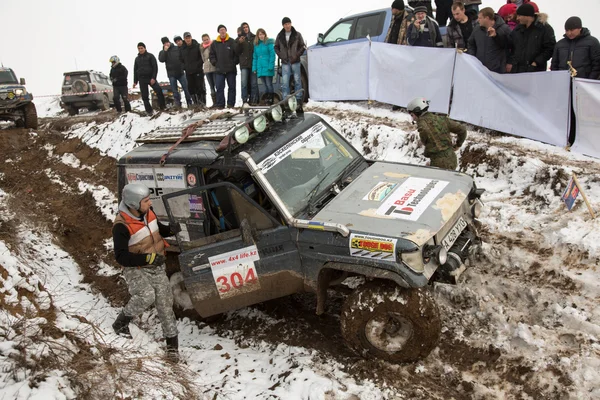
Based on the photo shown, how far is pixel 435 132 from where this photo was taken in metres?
5.94

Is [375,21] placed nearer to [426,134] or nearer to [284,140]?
[426,134]

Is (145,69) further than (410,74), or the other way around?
(145,69)

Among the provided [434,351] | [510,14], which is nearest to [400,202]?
[434,351]

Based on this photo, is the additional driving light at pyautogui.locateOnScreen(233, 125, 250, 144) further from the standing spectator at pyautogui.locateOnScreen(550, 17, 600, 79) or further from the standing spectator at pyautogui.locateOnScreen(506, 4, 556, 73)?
the standing spectator at pyautogui.locateOnScreen(506, 4, 556, 73)

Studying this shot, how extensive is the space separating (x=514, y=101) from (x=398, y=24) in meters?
3.29

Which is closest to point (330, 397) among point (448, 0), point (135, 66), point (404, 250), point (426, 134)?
point (404, 250)

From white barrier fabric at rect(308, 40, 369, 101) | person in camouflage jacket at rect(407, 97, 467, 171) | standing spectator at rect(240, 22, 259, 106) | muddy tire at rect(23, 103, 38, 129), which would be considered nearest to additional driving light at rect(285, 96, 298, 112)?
person in camouflage jacket at rect(407, 97, 467, 171)

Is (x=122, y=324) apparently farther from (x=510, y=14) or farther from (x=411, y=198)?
(x=510, y=14)

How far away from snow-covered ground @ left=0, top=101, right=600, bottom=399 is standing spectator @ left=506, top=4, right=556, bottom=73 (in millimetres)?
1944

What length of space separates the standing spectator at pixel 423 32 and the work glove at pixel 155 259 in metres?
6.93

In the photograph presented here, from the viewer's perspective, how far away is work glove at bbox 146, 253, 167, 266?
14.4 feet

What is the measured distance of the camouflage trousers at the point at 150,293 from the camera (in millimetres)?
4629

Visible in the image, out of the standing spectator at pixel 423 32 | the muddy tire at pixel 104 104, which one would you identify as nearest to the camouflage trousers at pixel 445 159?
the standing spectator at pixel 423 32

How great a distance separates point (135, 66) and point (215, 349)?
34.2 ft
